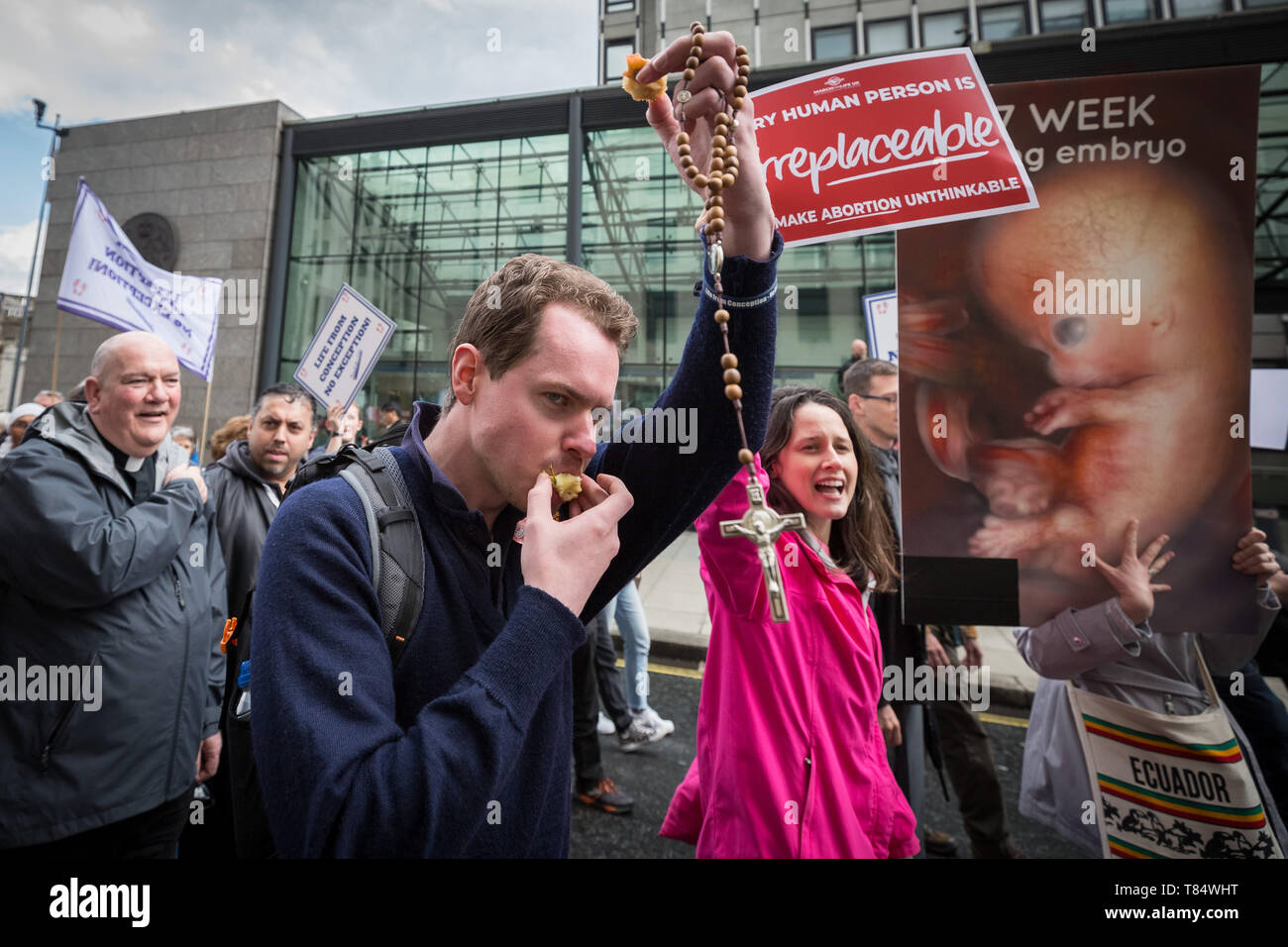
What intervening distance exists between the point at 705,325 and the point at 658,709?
4.33m

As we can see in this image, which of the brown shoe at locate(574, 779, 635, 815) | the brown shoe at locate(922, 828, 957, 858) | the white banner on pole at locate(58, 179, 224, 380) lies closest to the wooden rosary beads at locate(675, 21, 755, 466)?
the brown shoe at locate(574, 779, 635, 815)

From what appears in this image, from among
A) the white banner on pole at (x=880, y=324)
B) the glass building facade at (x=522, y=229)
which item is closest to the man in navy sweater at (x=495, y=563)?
the white banner on pole at (x=880, y=324)

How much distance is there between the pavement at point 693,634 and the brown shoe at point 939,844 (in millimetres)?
1655

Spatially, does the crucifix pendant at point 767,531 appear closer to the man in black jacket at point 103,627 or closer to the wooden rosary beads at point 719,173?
the wooden rosary beads at point 719,173

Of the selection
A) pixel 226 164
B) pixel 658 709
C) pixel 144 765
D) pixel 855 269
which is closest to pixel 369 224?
pixel 226 164

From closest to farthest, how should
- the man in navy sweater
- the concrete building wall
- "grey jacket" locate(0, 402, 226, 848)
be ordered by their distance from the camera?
the man in navy sweater
"grey jacket" locate(0, 402, 226, 848)
the concrete building wall

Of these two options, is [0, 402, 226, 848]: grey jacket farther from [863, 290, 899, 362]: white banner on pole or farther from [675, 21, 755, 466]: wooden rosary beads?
[863, 290, 899, 362]: white banner on pole

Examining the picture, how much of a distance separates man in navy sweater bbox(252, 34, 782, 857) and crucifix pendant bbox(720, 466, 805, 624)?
238 millimetres

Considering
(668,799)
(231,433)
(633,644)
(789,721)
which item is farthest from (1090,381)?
(231,433)

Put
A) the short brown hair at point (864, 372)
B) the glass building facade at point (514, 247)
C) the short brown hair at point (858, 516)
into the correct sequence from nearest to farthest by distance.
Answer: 1. the short brown hair at point (858, 516)
2. the short brown hair at point (864, 372)
3. the glass building facade at point (514, 247)

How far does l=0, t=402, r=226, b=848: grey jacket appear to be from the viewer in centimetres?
194

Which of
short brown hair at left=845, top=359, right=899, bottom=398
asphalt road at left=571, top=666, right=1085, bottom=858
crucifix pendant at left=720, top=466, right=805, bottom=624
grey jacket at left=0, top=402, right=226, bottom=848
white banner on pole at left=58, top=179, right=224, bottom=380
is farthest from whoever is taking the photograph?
white banner on pole at left=58, top=179, right=224, bottom=380

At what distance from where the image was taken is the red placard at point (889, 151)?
1.97m

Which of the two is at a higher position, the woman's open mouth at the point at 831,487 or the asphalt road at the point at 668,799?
the woman's open mouth at the point at 831,487
